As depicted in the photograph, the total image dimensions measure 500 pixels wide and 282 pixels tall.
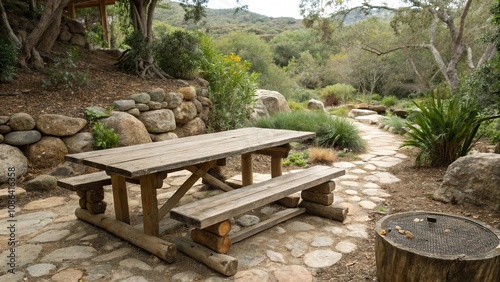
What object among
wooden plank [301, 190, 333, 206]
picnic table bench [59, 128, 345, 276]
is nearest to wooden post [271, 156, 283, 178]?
picnic table bench [59, 128, 345, 276]

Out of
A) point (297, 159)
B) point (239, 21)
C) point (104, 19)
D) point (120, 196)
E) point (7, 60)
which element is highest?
point (239, 21)

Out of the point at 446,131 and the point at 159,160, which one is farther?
the point at 446,131

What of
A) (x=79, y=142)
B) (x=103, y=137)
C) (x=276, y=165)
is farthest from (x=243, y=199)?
(x=79, y=142)

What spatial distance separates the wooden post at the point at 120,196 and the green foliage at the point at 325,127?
395 centimetres

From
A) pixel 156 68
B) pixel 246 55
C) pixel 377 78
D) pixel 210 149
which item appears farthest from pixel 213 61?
pixel 377 78

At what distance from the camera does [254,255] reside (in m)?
2.53

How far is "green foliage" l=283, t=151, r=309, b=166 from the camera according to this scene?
16.9ft

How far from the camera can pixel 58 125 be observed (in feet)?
14.1

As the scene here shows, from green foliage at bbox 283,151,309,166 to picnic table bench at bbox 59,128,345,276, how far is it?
162 cm

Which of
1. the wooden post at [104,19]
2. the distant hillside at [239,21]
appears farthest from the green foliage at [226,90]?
the distant hillside at [239,21]

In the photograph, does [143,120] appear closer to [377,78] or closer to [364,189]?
[364,189]

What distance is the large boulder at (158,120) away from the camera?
205 inches

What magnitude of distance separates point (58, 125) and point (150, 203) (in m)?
2.44

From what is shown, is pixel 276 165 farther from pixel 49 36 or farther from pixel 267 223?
pixel 49 36
